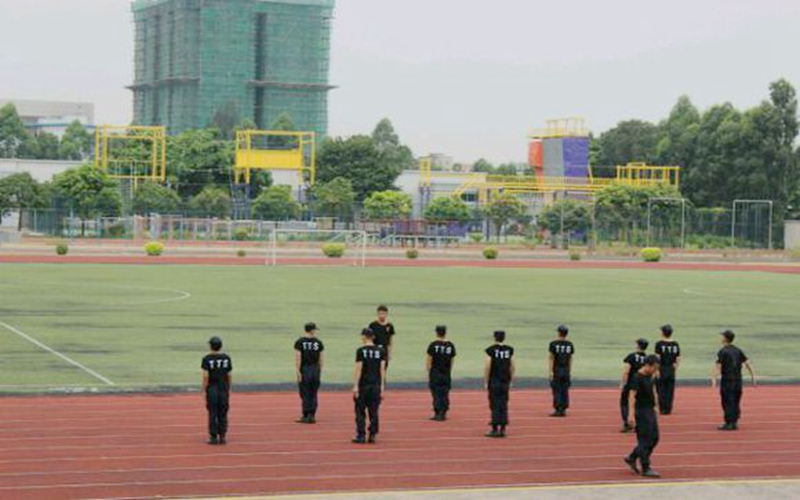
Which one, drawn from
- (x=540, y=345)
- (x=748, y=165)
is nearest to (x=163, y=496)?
(x=540, y=345)

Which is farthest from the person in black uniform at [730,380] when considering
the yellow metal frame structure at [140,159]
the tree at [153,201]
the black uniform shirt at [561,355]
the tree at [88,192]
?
the yellow metal frame structure at [140,159]

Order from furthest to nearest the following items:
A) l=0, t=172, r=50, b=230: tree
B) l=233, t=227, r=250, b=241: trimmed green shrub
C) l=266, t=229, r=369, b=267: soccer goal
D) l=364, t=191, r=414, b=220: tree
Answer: l=364, t=191, r=414, b=220: tree, l=0, t=172, r=50, b=230: tree, l=233, t=227, r=250, b=241: trimmed green shrub, l=266, t=229, r=369, b=267: soccer goal

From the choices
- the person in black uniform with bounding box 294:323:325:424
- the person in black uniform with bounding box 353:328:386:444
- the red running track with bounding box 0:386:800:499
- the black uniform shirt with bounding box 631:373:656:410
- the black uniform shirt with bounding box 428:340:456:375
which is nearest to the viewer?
the red running track with bounding box 0:386:800:499

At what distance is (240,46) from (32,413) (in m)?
179

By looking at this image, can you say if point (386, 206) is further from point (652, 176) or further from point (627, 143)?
point (627, 143)

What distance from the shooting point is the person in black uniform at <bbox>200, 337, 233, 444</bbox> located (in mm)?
18906

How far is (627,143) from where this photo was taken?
573 ft

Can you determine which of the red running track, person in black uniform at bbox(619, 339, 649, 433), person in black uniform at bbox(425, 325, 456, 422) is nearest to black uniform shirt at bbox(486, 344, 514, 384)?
the red running track

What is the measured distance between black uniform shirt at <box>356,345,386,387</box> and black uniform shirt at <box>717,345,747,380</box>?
5732mm

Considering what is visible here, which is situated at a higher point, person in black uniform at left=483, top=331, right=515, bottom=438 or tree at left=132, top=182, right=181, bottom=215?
tree at left=132, top=182, right=181, bottom=215

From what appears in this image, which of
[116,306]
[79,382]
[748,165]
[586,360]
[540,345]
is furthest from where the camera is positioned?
[748,165]

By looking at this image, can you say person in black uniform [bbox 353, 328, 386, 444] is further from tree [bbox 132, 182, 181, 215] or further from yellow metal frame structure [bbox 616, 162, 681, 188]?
yellow metal frame structure [bbox 616, 162, 681, 188]

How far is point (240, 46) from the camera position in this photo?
196 m

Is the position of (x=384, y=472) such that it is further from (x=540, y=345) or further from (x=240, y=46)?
(x=240, y=46)
